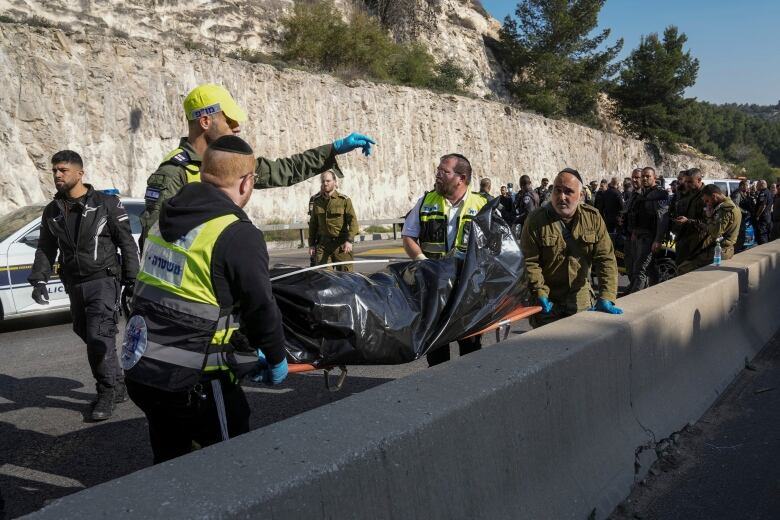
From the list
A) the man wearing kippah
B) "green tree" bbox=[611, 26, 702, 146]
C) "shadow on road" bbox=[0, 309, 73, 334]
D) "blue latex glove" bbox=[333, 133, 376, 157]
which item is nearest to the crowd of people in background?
"blue latex glove" bbox=[333, 133, 376, 157]

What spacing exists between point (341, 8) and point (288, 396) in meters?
36.3

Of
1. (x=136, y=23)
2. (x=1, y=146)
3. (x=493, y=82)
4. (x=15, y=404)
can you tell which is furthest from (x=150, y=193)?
(x=493, y=82)

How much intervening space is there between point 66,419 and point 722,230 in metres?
6.67

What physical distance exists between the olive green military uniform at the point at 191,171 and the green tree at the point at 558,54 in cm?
4559

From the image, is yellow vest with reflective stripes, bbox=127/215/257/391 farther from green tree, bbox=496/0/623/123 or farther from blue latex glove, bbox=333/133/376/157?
green tree, bbox=496/0/623/123

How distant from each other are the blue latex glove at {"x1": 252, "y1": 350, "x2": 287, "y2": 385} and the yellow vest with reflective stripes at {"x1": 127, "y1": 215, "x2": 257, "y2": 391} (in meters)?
0.17

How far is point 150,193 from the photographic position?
11.1 feet

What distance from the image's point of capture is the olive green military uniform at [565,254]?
471 cm

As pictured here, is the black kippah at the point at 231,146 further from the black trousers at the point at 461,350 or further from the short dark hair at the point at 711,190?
the short dark hair at the point at 711,190

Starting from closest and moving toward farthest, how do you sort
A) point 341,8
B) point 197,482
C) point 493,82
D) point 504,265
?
point 197,482 → point 504,265 → point 341,8 → point 493,82

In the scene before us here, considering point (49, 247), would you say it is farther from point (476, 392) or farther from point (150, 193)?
point (476, 392)

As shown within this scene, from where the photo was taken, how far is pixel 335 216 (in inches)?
374

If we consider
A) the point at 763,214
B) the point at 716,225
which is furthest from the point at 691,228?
the point at 763,214

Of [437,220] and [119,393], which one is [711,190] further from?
[119,393]
